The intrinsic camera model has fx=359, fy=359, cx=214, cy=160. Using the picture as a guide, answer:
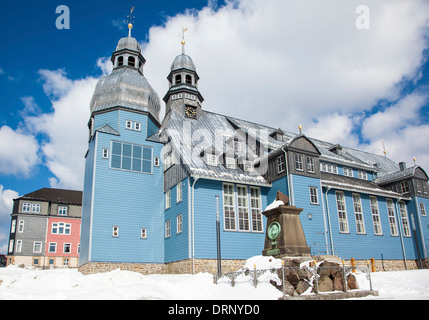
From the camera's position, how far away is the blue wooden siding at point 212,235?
23500mm

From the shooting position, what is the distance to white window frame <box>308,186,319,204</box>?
1066 inches

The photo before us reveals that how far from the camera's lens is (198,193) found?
24.4 metres

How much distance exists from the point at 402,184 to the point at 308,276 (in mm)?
26719

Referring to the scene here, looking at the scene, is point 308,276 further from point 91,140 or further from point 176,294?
point 91,140

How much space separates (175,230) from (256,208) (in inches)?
246

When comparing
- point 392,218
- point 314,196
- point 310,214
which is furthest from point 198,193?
point 392,218

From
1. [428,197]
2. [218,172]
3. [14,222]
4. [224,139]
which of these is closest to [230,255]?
[218,172]

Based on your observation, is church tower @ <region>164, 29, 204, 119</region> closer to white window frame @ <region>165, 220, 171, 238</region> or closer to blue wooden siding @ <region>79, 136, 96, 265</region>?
blue wooden siding @ <region>79, 136, 96, 265</region>

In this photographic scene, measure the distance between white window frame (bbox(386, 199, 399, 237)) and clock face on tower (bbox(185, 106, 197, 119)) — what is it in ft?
64.0

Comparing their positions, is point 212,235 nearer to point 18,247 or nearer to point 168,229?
point 168,229

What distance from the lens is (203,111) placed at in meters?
35.8

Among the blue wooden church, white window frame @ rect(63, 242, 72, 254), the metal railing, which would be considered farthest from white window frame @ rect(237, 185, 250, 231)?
white window frame @ rect(63, 242, 72, 254)

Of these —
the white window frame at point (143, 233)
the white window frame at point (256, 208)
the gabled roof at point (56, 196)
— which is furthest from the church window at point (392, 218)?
the gabled roof at point (56, 196)

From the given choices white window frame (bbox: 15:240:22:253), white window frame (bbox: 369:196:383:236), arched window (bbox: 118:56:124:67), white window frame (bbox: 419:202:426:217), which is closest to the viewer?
white window frame (bbox: 369:196:383:236)
